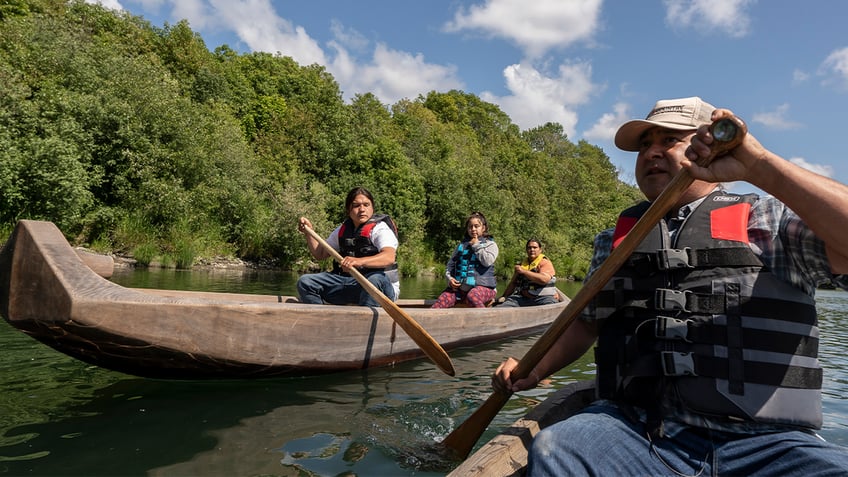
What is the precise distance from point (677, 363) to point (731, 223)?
42 centimetres

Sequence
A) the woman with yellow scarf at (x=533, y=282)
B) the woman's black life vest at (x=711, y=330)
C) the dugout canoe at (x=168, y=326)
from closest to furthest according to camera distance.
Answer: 1. the woman's black life vest at (x=711, y=330)
2. the dugout canoe at (x=168, y=326)
3. the woman with yellow scarf at (x=533, y=282)

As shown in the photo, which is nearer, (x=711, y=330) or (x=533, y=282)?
(x=711, y=330)

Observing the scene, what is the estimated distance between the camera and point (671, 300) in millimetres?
1433

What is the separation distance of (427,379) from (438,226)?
2083 centimetres

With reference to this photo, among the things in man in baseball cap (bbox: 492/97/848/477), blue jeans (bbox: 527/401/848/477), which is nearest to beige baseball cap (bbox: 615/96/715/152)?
man in baseball cap (bbox: 492/97/848/477)

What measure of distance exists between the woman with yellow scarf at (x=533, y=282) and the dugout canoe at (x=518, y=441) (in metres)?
4.38

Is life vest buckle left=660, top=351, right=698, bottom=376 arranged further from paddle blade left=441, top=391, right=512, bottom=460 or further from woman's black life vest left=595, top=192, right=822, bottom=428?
paddle blade left=441, top=391, right=512, bottom=460

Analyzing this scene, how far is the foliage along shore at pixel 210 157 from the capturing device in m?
13.6

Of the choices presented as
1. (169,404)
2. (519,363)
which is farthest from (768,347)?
(169,404)

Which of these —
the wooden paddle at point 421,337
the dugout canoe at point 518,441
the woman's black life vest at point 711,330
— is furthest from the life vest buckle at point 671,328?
the wooden paddle at point 421,337

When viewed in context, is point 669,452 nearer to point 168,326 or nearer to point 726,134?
point 726,134

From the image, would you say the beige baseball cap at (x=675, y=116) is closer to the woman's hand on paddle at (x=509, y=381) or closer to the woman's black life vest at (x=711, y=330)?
the woman's black life vest at (x=711, y=330)

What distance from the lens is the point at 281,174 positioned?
23.0 meters

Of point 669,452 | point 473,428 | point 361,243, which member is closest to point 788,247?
point 669,452
